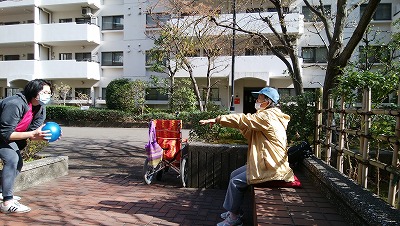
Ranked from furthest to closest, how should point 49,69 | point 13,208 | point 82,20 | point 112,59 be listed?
1. point 82,20
2. point 112,59
3. point 49,69
4. point 13,208

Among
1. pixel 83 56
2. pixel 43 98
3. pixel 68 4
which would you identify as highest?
pixel 68 4

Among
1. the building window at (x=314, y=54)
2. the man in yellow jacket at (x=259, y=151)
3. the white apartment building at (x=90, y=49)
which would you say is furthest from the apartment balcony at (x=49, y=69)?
the man in yellow jacket at (x=259, y=151)

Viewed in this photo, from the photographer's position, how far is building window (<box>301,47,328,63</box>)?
63.1ft

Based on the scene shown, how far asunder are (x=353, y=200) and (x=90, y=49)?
76.4 feet

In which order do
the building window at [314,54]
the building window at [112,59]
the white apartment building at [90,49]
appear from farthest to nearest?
the building window at [112,59], the white apartment building at [90,49], the building window at [314,54]

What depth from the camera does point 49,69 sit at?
864 inches

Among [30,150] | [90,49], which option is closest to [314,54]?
[90,49]

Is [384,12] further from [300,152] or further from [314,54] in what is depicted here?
[300,152]

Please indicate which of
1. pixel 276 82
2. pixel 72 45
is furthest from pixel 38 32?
pixel 276 82

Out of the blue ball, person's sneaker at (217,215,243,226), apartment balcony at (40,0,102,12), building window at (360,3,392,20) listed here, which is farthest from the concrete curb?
apartment balcony at (40,0,102,12)

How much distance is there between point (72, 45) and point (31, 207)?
21467 millimetres

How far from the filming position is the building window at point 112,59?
22625mm

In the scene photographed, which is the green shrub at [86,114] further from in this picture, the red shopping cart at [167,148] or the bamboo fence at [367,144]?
the bamboo fence at [367,144]

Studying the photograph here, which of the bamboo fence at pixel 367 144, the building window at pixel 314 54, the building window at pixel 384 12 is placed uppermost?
the building window at pixel 384 12
